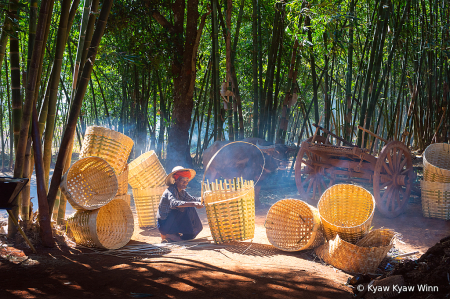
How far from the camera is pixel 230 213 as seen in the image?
2.80 meters

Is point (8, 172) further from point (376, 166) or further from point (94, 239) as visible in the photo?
point (376, 166)

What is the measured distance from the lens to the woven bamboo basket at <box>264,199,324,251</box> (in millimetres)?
2736

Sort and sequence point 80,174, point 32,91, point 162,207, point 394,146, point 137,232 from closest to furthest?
1. point 32,91
2. point 80,174
3. point 162,207
4. point 137,232
5. point 394,146

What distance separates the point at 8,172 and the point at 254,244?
6759 mm

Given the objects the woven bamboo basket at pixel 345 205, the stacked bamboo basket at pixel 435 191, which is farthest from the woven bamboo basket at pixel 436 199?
the woven bamboo basket at pixel 345 205

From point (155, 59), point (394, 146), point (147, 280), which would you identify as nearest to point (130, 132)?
point (155, 59)

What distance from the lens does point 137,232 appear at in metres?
3.62

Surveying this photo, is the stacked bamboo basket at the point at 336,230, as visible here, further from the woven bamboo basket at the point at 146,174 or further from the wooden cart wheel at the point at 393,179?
the woven bamboo basket at the point at 146,174

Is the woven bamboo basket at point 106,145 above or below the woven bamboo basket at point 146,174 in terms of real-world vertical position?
above

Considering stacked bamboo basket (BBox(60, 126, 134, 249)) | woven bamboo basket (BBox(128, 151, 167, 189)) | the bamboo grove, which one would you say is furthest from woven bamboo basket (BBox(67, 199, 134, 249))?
woven bamboo basket (BBox(128, 151, 167, 189))

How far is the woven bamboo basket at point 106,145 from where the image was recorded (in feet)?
9.74

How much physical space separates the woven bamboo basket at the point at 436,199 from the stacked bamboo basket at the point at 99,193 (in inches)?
135

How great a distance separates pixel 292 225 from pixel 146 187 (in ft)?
5.66

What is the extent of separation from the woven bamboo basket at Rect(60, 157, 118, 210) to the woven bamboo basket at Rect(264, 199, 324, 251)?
1.35 meters
